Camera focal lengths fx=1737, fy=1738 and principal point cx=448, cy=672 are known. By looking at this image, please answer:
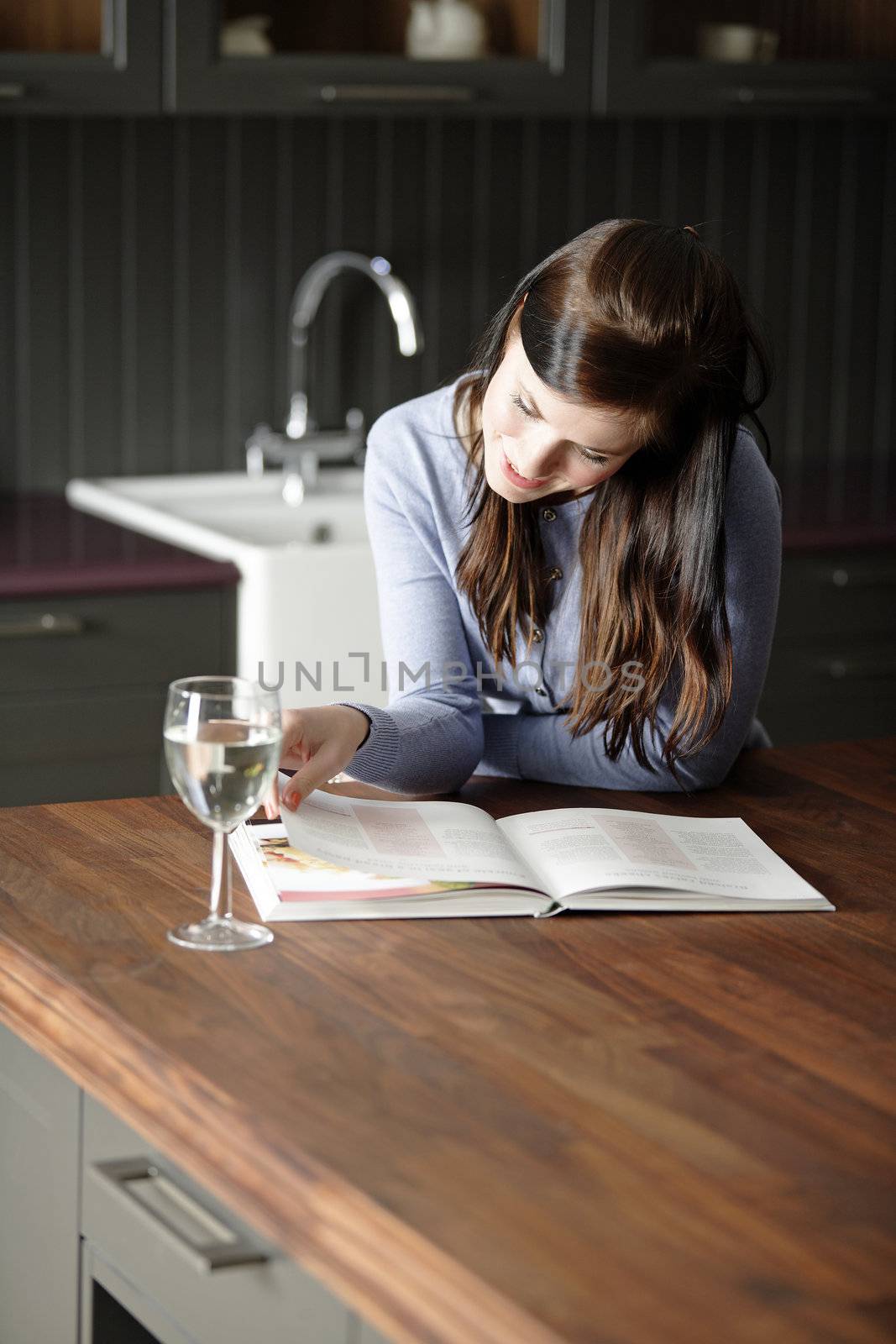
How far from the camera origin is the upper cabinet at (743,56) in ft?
9.41

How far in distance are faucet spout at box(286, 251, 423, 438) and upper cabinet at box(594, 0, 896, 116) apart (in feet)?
1.63

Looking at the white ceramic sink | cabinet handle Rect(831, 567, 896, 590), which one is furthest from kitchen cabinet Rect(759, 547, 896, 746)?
the white ceramic sink

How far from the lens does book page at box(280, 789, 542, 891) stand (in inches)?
49.3

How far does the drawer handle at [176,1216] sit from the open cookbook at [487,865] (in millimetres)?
215

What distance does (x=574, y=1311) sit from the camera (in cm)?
74

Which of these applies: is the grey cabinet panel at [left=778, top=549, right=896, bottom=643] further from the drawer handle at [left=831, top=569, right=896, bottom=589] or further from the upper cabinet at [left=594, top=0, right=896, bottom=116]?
the upper cabinet at [left=594, top=0, right=896, bottom=116]

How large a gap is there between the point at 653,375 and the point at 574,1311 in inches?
36.0

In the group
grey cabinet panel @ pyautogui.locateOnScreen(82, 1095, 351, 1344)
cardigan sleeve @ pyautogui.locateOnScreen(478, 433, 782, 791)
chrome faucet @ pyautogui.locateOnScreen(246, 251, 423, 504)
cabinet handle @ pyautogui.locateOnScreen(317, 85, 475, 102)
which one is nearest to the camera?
grey cabinet panel @ pyautogui.locateOnScreen(82, 1095, 351, 1344)

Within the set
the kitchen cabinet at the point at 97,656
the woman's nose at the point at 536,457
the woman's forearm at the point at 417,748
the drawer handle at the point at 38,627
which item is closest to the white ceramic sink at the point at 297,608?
the kitchen cabinet at the point at 97,656

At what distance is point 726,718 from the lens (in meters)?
1.65

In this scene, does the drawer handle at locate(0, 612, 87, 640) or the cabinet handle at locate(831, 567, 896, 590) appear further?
the cabinet handle at locate(831, 567, 896, 590)

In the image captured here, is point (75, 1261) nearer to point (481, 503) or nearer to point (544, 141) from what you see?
point (481, 503)

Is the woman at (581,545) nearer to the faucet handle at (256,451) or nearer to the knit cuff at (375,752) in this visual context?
the knit cuff at (375,752)

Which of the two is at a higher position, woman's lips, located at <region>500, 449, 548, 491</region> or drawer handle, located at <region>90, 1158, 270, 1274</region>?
woman's lips, located at <region>500, 449, 548, 491</region>
